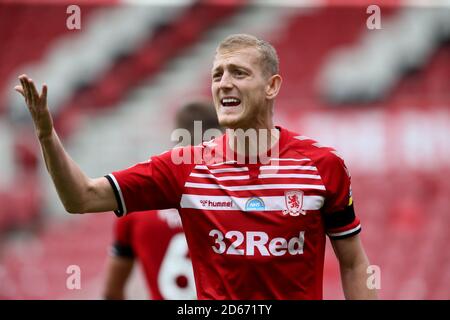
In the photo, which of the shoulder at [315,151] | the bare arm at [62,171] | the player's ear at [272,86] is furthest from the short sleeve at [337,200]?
the bare arm at [62,171]

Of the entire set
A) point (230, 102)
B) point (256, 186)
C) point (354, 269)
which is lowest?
point (354, 269)

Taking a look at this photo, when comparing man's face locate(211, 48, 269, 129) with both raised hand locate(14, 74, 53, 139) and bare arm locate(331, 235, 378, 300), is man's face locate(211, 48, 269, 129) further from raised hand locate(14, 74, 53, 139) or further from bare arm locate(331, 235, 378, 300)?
raised hand locate(14, 74, 53, 139)

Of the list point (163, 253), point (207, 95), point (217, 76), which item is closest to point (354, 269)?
point (217, 76)

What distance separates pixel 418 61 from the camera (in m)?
13.7

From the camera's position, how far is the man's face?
408 cm

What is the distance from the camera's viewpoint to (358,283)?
13.5 feet

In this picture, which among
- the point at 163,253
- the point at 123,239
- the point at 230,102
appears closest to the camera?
the point at 230,102

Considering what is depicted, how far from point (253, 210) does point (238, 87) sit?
584mm

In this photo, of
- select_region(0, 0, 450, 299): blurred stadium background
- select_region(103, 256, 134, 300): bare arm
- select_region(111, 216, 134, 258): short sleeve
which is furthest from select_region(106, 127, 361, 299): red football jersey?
select_region(0, 0, 450, 299): blurred stadium background

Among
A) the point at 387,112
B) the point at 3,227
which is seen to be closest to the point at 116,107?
the point at 3,227

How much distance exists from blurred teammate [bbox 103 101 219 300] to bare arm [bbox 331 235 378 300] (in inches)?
51.9

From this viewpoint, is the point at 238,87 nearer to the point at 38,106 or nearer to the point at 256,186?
the point at 256,186

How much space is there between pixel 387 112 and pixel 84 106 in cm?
470
